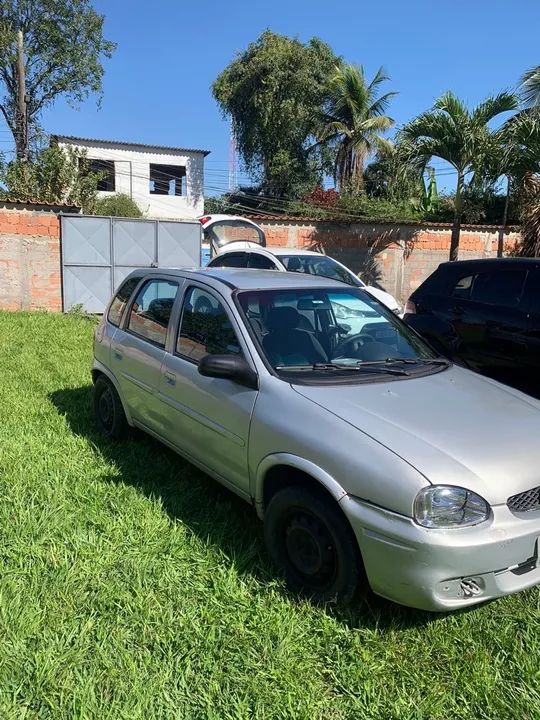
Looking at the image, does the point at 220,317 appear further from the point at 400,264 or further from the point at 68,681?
the point at 400,264

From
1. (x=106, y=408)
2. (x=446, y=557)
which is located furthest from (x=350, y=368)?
(x=106, y=408)

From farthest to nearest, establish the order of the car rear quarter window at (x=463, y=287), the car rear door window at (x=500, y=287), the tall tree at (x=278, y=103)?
1. the tall tree at (x=278, y=103)
2. the car rear quarter window at (x=463, y=287)
3. the car rear door window at (x=500, y=287)

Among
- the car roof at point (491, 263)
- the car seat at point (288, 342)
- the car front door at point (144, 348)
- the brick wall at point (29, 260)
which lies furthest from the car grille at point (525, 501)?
the brick wall at point (29, 260)

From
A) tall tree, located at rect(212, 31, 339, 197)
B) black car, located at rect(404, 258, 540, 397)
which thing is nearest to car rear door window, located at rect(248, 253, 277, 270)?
black car, located at rect(404, 258, 540, 397)

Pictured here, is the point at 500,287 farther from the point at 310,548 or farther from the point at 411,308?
the point at 310,548

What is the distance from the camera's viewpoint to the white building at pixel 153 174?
3148 cm

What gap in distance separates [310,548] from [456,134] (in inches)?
Answer: 500

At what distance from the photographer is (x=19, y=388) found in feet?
22.8

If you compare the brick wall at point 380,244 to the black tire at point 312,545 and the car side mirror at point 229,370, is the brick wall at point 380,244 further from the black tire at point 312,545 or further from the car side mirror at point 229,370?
the black tire at point 312,545

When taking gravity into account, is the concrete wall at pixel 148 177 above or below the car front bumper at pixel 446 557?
above

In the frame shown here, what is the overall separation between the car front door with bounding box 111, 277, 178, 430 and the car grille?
8.21 feet

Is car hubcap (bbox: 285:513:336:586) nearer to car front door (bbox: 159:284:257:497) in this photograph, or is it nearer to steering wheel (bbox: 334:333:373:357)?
car front door (bbox: 159:284:257:497)

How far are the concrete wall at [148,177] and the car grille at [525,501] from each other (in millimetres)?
30182

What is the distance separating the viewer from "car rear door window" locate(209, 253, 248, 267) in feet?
34.9
